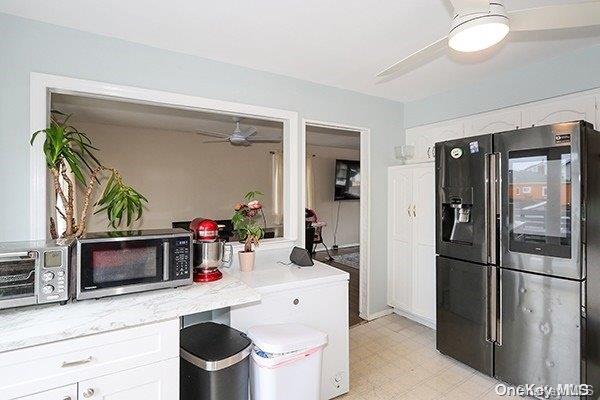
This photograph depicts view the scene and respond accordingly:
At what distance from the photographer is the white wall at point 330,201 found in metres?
6.88

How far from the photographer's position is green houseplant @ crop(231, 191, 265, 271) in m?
2.18

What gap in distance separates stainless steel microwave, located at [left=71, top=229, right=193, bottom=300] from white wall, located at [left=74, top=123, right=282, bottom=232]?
367 cm

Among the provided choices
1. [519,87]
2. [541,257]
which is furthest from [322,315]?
[519,87]

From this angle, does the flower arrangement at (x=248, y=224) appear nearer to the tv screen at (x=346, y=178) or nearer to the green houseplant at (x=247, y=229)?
the green houseplant at (x=247, y=229)

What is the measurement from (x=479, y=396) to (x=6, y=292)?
2.74 m

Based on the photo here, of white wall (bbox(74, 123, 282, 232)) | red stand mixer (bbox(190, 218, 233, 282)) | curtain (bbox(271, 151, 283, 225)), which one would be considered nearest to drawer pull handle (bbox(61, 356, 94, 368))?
red stand mixer (bbox(190, 218, 233, 282))

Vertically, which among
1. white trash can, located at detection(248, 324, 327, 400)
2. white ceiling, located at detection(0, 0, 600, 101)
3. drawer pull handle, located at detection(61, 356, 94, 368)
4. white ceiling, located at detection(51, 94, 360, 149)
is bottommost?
white trash can, located at detection(248, 324, 327, 400)

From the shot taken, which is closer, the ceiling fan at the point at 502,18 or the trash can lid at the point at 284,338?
the ceiling fan at the point at 502,18

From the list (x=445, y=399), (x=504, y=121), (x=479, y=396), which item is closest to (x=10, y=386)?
(x=445, y=399)

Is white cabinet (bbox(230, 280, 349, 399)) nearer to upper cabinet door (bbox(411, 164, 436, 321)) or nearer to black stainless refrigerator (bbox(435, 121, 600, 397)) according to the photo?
black stainless refrigerator (bbox(435, 121, 600, 397))

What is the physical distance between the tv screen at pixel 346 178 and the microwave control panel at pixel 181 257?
5.61 m

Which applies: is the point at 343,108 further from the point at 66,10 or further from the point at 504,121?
the point at 66,10

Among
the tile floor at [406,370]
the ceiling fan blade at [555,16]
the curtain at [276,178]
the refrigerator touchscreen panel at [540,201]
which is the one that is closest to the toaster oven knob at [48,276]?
the tile floor at [406,370]

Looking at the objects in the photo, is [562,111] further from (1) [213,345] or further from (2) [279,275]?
(1) [213,345]
